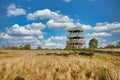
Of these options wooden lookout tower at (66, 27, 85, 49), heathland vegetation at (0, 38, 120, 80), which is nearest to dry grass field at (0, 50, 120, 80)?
heathland vegetation at (0, 38, 120, 80)

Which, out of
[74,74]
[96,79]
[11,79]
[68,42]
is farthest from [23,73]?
[68,42]

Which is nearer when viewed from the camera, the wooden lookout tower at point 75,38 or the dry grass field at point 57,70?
the dry grass field at point 57,70

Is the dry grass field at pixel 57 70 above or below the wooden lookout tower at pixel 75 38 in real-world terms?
below

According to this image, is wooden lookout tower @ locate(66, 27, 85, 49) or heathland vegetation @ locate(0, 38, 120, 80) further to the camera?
wooden lookout tower @ locate(66, 27, 85, 49)

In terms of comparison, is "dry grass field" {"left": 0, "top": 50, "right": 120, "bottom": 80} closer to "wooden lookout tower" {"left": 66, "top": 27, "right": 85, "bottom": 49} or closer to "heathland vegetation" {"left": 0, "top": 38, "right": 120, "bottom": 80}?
"heathland vegetation" {"left": 0, "top": 38, "right": 120, "bottom": 80}

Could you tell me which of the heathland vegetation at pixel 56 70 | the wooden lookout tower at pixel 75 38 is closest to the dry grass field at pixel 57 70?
the heathland vegetation at pixel 56 70

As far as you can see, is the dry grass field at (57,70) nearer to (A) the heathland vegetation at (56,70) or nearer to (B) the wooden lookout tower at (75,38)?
(A) the heathland vegetation at (56,70)

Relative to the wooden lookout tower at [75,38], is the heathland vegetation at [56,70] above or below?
below

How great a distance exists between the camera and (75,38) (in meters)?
46.2

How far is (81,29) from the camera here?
151 ft

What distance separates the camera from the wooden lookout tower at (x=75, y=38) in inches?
1773

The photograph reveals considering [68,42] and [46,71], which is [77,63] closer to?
[46,71]

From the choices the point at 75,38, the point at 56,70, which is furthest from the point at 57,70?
the point at 75,38

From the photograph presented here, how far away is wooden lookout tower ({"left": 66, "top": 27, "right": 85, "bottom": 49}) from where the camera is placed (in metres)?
45.0
